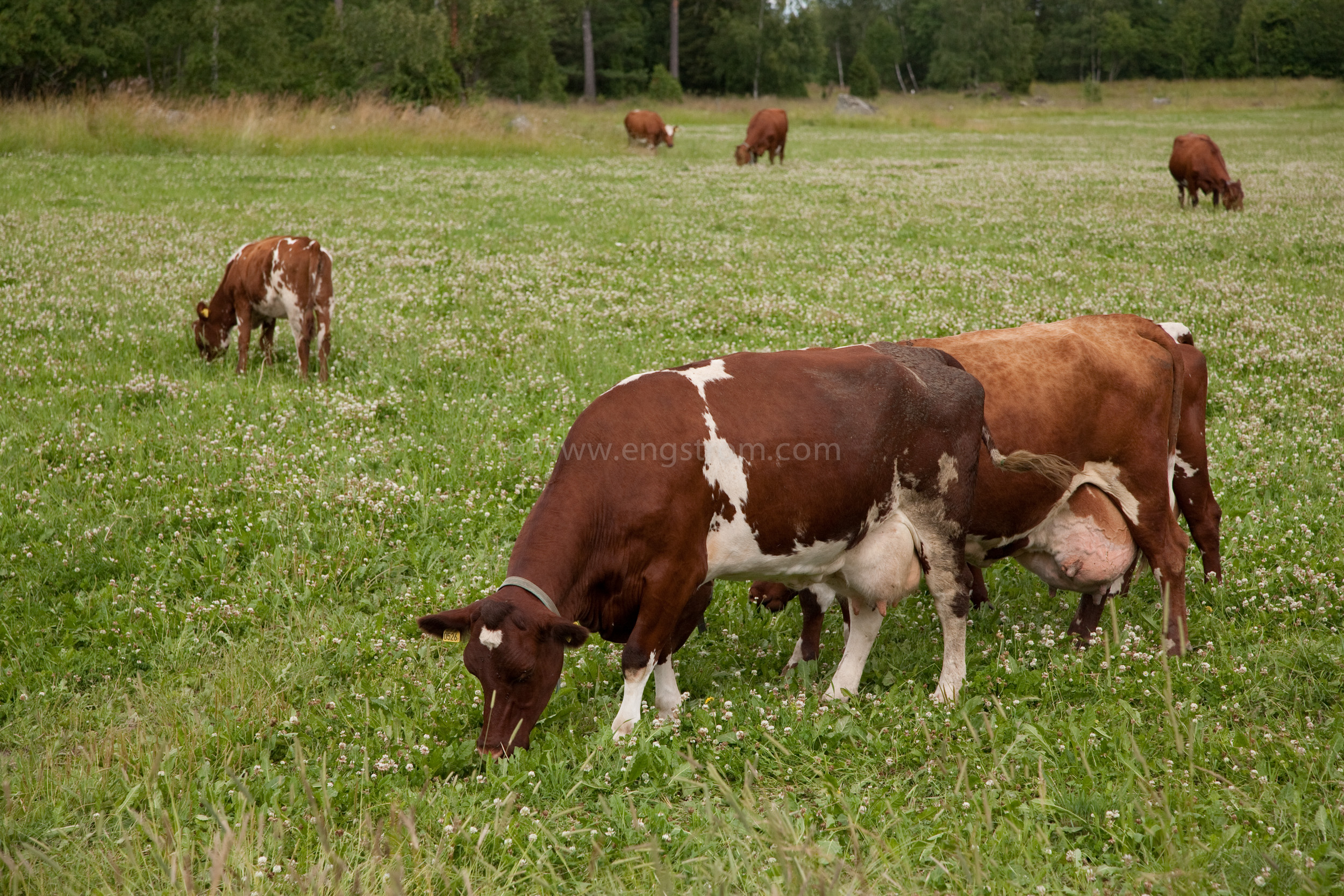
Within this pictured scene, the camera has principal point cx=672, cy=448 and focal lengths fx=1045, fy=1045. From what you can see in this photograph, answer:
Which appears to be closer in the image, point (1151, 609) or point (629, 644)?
point (629, 644)

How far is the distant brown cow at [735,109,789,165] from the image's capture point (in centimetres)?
3769

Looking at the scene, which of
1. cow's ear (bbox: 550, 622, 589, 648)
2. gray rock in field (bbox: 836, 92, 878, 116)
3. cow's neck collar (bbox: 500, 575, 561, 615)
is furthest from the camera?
gray rock in field (bbox: 836, 92, 878, 116)

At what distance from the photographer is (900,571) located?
5641mm

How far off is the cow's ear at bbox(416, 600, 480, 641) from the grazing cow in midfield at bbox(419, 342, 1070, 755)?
0.04 ft

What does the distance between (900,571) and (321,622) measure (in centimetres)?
340

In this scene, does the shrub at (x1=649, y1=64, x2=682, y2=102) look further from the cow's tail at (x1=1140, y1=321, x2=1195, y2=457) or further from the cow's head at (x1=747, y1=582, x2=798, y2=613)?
the cow's head at (x1=747, y1=582, x2=798, y2=613)

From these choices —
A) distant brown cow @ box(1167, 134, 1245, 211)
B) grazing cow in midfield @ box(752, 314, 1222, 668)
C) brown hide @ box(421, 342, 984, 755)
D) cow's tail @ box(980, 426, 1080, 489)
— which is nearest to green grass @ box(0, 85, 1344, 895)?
grazing cow in midfield @ box(752, 314, 1222, 668)

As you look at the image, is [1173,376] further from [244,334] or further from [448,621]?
[244,334]

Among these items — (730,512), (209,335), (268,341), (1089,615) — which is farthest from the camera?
(268,341)

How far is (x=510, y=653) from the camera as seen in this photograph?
459 centimetres

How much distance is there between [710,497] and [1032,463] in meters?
1.96

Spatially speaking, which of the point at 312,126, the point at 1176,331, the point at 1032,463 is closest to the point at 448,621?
the point at 1032,463

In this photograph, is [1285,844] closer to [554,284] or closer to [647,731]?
[647,731]

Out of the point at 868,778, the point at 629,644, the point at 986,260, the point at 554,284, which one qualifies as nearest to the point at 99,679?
the point at 629,644
